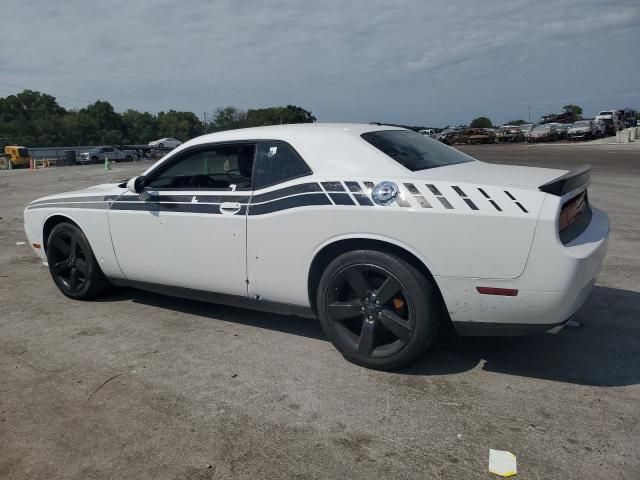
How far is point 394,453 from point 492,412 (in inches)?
26.4

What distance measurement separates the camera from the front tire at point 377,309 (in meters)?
3.16

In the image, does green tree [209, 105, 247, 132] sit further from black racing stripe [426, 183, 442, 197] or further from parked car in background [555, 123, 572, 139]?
parked car in background [555, 123, 572, 139]

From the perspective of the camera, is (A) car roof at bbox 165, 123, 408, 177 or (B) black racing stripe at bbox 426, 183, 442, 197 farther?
(A) car roof at bbox 165, 123, 408, 177

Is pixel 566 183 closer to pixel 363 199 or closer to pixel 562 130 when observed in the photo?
pixel 363 199

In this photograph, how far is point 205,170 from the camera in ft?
14.1

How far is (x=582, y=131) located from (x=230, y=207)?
4405 centimetres

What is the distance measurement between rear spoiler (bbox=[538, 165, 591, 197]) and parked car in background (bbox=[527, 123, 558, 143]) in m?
45.0

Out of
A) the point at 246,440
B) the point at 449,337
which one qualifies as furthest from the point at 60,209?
the point at 449,337

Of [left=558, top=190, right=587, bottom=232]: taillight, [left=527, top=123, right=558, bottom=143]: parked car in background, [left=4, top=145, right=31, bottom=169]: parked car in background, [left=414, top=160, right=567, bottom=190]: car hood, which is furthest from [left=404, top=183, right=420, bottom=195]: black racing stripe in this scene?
[left=4, top=145, right=31, bottom=169]: parked car in background

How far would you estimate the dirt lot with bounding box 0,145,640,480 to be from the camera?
2500mm

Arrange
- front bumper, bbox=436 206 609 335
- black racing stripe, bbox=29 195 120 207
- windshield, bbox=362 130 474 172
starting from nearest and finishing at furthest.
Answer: front bumper, bbox=436 206 609 335, windshield, bbox=362 130 474 172, black racing stripe, bbox=29 195 120 207

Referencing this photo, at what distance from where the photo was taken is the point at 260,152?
3.85 meters

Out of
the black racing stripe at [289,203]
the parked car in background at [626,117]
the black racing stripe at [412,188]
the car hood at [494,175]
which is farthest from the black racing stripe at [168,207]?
the parked car in background at [626,117]

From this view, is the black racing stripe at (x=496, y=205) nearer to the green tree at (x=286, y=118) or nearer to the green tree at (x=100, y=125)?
the green tree at (x=286, y=118)
